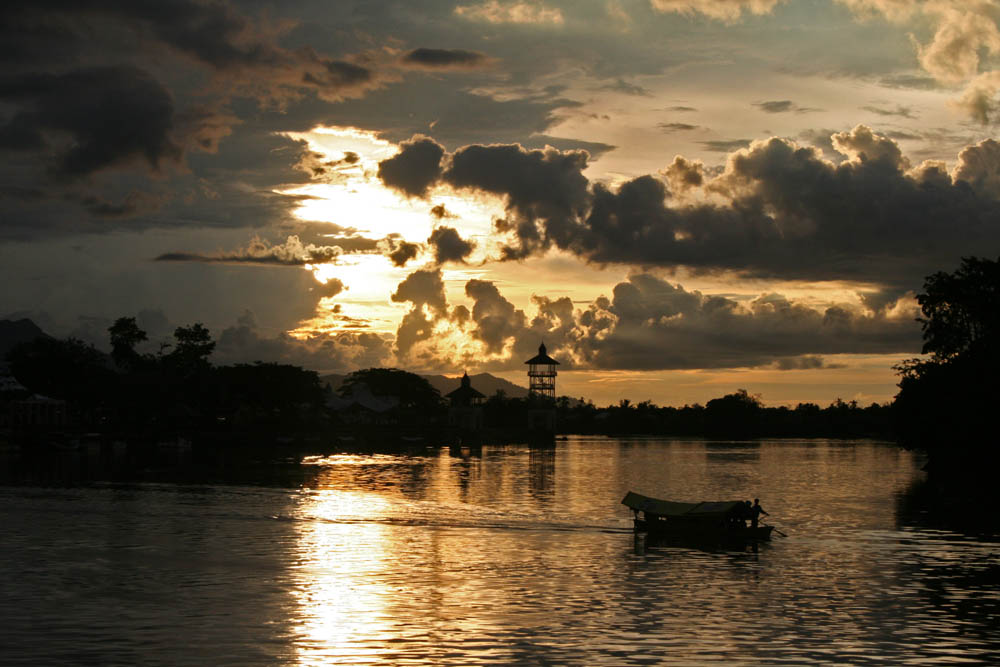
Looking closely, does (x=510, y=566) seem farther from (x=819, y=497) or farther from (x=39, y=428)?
(x=39, y=428)

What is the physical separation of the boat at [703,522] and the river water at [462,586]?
148 centimetres

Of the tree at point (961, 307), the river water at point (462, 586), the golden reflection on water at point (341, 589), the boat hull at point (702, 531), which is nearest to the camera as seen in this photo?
the golden reflection on water at point (341, 589)

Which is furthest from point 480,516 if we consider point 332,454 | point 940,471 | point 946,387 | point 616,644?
point 332,454

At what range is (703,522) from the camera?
54562 mm

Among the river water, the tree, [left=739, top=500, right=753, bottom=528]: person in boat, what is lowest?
the river water

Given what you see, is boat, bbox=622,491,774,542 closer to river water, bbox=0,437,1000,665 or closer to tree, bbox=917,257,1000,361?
river water, bbox=0,437,1000,665

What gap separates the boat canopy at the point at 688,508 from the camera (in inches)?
2130

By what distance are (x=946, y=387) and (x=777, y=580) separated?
5590 centimetres

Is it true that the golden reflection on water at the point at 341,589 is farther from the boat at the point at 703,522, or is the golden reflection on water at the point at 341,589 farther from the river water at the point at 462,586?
the boat at the point at 703,522

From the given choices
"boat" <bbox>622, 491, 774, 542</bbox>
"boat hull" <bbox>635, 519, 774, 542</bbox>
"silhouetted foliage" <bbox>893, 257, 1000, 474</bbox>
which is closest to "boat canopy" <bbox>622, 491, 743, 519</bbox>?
"boat" <bbox>622, 491, 774, 542</bbox>

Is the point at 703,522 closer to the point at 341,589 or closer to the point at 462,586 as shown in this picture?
the point at 462,586

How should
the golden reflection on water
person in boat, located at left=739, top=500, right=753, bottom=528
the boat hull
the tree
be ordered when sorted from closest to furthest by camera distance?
1. the golden reflection on water
2. the boat hull
3. person in boat, located at left=739, top=500, right=753, bottom=528
4. the tree

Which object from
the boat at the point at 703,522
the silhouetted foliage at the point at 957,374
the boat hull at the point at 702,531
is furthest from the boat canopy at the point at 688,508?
the silhouetted foliage at the point at 957,374

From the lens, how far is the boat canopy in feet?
177
